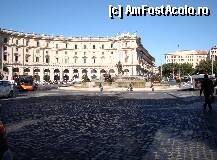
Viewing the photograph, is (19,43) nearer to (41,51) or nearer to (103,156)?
(41,51)

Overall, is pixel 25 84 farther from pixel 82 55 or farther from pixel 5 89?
pixel 82 55

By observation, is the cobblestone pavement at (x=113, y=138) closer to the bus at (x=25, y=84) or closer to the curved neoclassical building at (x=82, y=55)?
the bus at (x=25, y=84)

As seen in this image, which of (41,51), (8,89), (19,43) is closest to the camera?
(8,89)

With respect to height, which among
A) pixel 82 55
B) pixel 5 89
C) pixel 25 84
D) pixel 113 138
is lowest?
pixel 113 138

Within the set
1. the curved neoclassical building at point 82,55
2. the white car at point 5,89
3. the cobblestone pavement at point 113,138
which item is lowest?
the cobblestone pavement at point 113,138

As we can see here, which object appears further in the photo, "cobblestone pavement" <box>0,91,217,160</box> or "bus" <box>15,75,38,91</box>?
"bus" <box>15,75,38,91</box>

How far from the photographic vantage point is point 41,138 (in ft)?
31.9

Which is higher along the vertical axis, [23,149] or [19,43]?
[19,43]

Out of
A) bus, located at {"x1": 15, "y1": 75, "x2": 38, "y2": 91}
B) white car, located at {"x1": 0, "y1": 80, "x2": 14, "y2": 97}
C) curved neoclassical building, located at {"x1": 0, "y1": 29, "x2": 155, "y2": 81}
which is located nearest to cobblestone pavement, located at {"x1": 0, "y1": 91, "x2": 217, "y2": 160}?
white car, located at {"x1": 0, "y1": 80, "x2": 14, "y2": 97}

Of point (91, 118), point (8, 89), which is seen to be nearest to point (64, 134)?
point (91, 118)

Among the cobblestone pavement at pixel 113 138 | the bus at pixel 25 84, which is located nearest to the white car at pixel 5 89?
the cobblestone pavement at pixel 113 138

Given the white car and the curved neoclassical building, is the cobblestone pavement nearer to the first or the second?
the white car

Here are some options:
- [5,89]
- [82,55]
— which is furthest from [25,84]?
[82,55]

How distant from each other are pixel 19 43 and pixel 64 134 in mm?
112454
